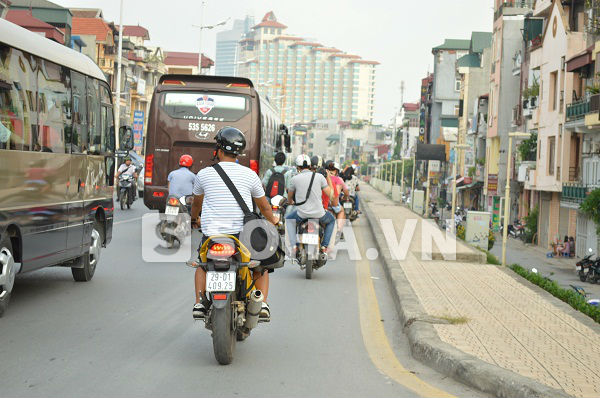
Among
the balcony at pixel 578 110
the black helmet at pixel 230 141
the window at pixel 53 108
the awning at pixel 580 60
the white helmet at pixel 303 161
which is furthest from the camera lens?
the balcony at pixel 578 110

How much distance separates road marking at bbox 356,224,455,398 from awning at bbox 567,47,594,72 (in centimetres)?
2909

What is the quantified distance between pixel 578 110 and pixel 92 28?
49718 mm

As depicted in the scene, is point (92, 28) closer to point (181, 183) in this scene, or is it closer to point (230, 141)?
point (181, 183)

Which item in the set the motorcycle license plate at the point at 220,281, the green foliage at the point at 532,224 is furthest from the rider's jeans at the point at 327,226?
the green foliage at the point at 532,224

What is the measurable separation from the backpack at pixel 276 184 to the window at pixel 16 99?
10013 mm

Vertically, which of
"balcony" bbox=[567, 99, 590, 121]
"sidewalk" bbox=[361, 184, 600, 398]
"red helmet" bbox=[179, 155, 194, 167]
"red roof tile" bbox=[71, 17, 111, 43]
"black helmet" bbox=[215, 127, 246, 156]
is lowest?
"sidewalk" bbox=[361, 184, 600, 398]

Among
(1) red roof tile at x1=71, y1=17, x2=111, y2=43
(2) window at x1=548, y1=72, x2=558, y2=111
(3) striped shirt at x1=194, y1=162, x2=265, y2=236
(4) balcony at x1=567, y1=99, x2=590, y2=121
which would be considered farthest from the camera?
(1) red roof tile at x1=71, y1=17, x2=111, y2=43

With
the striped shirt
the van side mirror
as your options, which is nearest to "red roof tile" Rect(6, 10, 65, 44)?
the van side mirror

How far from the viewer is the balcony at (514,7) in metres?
66.9

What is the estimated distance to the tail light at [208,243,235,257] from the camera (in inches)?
305

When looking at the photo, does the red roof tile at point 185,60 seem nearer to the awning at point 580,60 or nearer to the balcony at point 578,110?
the balcony at point 578,110

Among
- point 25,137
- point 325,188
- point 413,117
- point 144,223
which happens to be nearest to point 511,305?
point 325,188

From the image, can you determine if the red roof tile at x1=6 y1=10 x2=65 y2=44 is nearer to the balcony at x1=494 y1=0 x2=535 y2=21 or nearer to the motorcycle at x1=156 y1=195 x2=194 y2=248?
the balcony at x1=494 y1=0 x2=535 y2=21

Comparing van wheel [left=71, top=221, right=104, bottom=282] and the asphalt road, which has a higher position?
A: van wheel [left=71, top=221, right=104, bottom=282]
